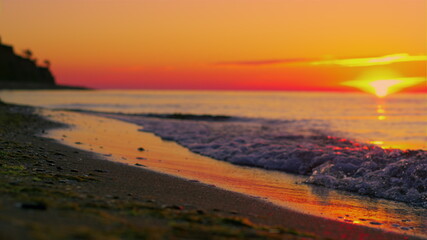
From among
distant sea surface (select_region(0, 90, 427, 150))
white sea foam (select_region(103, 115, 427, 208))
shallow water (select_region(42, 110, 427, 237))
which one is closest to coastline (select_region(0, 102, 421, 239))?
shallow water (select_region(42, 110, 427, 237))

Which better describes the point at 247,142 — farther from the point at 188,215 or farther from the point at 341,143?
the point at 188,215

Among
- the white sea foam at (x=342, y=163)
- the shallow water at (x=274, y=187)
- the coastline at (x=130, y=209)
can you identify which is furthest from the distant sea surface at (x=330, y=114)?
the coastline at (x=130, y=209)

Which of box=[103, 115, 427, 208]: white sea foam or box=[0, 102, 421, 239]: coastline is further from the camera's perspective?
box=[103, 115, 427, 208]: white sea foam

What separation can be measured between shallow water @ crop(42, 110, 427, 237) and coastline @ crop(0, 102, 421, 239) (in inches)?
27.7

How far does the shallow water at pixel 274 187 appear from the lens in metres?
8.40

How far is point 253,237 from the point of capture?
572 centimetres

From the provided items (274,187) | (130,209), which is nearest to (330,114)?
(274,187)

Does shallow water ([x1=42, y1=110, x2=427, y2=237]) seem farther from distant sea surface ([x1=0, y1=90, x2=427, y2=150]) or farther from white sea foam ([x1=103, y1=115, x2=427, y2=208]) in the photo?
distant sea surface ([x1=0, y1=90, x2=427, y2=150])

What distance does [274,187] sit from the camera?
11.2 meters

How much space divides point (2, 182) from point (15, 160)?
3322mm

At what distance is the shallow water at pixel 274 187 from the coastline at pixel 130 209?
0.70 meters

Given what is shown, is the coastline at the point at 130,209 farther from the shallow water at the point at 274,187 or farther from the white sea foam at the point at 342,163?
the white sea foam at the point at 342,163

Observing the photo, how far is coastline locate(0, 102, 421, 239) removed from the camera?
5176 millimetres

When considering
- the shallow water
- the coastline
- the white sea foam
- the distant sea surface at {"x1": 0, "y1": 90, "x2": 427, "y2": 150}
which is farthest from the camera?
the distant sea surface at {"x1": 0, "y1": 90, "x2": 427, "y2": 150}
